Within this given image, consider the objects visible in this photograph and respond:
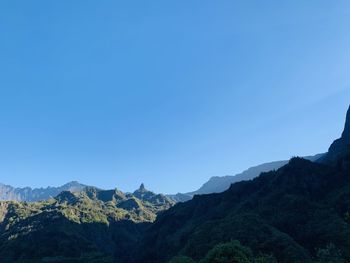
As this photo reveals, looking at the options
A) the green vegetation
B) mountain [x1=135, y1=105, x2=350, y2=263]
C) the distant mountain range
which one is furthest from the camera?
the green vegetation

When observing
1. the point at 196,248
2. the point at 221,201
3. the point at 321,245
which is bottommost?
the point at 321,245

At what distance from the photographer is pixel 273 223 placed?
129 meters

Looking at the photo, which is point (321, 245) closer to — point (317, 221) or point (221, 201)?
point (317, 221)

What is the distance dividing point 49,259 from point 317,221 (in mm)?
125870

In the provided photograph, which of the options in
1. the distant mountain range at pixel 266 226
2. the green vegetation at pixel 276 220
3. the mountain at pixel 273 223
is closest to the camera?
the distant mountain range at pixel 266 226

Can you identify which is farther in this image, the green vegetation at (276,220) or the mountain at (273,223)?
the green vegetation at (276,220)

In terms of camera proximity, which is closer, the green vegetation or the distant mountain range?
the distant mountain range

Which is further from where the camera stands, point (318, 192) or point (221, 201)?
point (221, 201)

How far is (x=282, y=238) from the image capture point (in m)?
106

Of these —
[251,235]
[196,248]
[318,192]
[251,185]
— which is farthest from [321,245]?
[251,185]

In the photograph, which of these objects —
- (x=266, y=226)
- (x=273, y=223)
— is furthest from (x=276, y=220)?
(x=266, y=226)

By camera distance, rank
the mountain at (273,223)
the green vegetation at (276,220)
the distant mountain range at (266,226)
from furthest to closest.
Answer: the green vegetation at (276,220)
the mountain at (273,223)
the distant mountain range at (266,226)

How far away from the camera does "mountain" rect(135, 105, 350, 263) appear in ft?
317

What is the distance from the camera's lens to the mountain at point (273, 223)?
Answer: 96500mm
